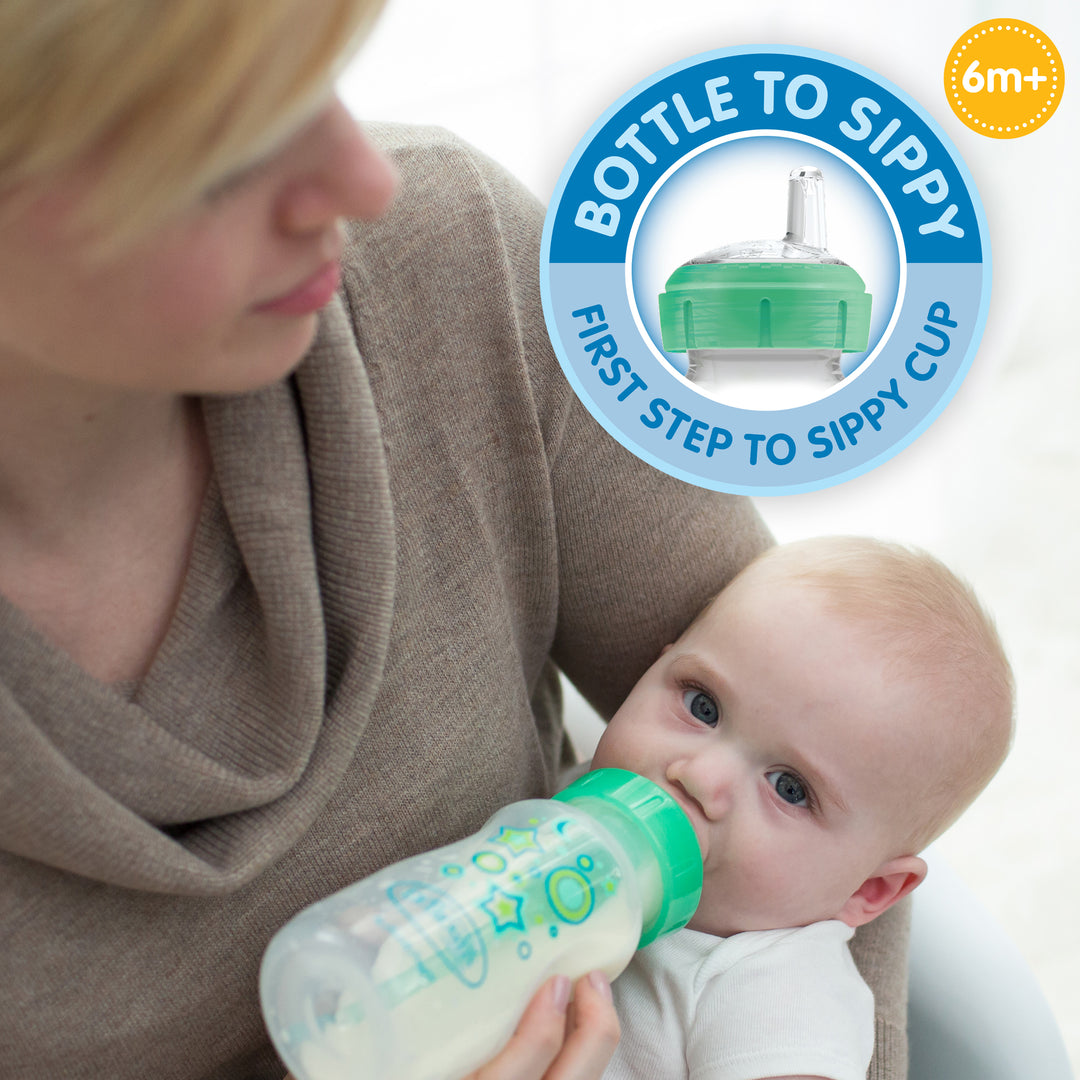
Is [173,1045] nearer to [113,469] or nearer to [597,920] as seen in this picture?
[597,920]

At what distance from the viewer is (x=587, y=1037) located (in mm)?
828

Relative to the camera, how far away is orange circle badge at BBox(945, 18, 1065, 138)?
106 centimetres

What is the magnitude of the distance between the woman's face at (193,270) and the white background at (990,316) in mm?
71

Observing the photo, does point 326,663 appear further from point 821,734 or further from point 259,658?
point 821,734

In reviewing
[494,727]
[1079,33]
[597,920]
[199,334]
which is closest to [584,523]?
[494,727]

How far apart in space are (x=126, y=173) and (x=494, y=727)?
574 mm

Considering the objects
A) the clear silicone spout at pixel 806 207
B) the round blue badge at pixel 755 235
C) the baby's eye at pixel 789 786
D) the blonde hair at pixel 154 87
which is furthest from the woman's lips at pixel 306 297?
the baby's eye at pixel 789 786

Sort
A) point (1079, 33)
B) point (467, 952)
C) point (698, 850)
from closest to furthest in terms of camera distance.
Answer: point (467, 952) → point (698, 850) → point (1079, 33)

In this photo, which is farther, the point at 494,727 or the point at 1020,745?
the point at 1020,745

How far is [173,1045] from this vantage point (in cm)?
90

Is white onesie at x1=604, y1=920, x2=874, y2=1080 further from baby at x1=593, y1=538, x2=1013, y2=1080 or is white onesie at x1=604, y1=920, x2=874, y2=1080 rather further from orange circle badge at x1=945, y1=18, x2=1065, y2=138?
orange circle badge at x1=945, y1=18, x2=1065, y2=138

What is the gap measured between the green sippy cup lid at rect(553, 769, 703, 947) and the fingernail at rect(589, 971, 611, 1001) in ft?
0.28

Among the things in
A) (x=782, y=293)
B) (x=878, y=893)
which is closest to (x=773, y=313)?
(x=782, y=293)

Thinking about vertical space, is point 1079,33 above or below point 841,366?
above
